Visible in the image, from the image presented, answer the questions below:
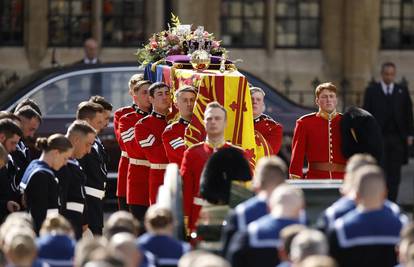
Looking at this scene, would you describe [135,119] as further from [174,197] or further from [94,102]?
[174,197]

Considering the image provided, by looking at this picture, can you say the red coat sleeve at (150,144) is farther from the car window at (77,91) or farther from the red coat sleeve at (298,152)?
the car window at (77,91)

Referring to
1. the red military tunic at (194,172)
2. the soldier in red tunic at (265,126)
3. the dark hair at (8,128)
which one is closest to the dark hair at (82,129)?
the dark hair at (8,128)

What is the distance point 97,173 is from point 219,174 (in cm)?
251

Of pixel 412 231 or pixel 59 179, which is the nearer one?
pixel 412 231

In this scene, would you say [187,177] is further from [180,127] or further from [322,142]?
[322,142]

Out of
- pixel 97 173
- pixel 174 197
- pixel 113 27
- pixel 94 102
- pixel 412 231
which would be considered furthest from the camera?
pixel 113 27

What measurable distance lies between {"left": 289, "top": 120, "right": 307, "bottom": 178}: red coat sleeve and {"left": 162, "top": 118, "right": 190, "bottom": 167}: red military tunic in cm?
162

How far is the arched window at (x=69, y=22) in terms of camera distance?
26.4 m

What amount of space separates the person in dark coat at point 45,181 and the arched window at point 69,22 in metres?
13.3

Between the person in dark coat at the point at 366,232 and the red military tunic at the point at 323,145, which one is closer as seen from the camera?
the person in dark coat at the point at 366,232

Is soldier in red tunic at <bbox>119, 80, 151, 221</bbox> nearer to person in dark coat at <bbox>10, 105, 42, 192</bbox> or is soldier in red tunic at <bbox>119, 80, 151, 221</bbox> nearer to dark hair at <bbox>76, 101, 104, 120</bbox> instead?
dark hair at <bbox>76, 101, 104, 120</bbox>

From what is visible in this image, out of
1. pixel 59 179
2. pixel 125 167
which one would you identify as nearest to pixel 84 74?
pixel 125 167

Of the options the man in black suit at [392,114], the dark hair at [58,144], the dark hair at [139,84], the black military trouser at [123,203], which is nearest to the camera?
the dark hair at [58,144]

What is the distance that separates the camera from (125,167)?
16.6m
